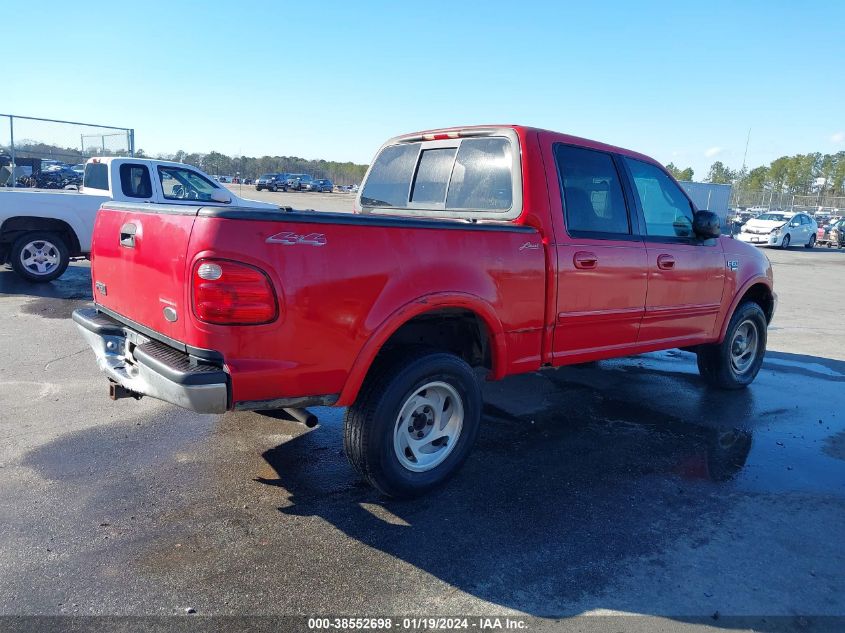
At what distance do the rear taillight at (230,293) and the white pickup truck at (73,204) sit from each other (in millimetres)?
6296

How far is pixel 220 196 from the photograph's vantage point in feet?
A: 37.5

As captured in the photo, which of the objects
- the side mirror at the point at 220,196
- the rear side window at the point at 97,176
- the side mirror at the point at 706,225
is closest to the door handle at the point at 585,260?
the side mirror at the point at 706,225

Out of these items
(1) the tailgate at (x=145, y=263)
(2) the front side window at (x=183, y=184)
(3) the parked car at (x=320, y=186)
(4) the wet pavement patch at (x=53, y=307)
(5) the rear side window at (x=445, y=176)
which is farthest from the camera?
(3) the parked car at (x=320, y=186)

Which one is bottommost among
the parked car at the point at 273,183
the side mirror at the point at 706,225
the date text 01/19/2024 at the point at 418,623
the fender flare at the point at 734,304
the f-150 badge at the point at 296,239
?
the date text 01/19/2024 at the point at 418,623

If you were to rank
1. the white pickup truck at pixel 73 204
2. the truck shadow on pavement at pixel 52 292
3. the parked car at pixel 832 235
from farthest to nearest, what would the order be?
the parked car at pixel 832 235 → the white pickup truck at pixel 73 204 → the truck shadow on pavement at pixel 52 292

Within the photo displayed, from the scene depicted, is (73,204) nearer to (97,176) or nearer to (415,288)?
(97,176)

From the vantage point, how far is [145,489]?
366 centimetres

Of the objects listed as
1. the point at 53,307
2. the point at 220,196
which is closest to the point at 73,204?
the point at 53,307

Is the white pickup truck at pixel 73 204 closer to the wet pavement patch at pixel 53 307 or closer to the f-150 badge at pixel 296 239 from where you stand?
the wet pavement patch at pixel 53 307

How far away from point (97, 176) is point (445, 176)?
331 inches

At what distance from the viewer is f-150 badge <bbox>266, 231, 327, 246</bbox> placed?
2.89 metres

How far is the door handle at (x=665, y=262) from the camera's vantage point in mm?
4867

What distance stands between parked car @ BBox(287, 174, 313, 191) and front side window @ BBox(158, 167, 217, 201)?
4620 cm

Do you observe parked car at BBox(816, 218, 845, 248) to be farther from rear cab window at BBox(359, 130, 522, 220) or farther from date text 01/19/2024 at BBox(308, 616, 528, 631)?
date text 01/19/2024 at BBox(308, 616, 528, 631)
